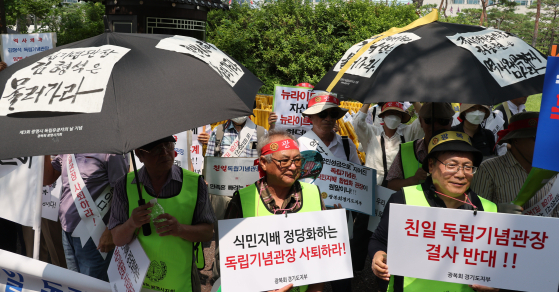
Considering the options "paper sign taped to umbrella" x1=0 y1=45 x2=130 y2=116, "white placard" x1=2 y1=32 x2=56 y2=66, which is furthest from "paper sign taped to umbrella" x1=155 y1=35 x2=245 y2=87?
"white placard" x1=2 y1=32 x2=56 y2=66

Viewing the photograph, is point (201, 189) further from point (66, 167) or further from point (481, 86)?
point (481, 86)

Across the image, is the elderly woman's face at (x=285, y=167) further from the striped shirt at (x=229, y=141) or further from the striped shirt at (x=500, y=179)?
the striped shirt at (x=229, y=141)

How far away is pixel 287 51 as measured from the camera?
47.5ft

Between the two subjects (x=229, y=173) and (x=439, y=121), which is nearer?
(x=439, y=121)

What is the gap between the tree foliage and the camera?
14469 millimetres

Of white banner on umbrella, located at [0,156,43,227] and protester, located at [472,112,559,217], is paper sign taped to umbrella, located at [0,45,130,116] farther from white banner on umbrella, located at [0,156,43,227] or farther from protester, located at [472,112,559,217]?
protester, located at [472,112,559,217]

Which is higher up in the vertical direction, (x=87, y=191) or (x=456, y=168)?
(x=456, y=168)

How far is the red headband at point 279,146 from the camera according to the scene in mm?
2896

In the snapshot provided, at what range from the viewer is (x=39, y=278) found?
2.99 m

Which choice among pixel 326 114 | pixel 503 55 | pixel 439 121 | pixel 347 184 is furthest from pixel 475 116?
pixel 503 55

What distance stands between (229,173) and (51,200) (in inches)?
67.6

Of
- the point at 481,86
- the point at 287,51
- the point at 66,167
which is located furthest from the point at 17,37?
the point at 287,51

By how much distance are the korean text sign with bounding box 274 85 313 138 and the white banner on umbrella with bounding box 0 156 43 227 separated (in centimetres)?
366

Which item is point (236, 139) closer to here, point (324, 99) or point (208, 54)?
point (324, 99)
